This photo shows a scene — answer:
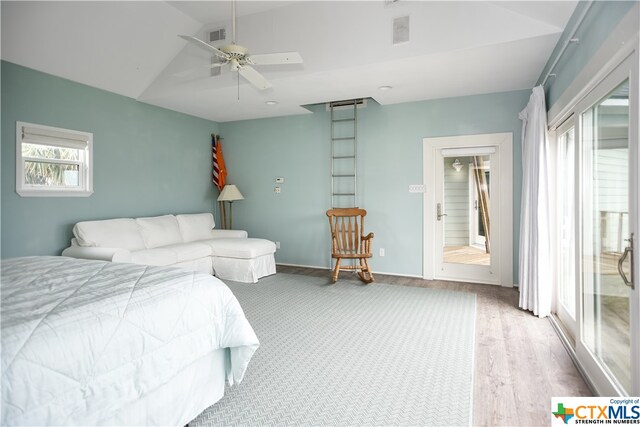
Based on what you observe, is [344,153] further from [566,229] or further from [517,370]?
[517,370]

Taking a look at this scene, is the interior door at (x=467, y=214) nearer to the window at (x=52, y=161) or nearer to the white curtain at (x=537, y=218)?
the white curtain at (x=537, y=218)

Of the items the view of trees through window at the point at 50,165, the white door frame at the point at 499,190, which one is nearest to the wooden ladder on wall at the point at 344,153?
the white door frame at the point at 499,190

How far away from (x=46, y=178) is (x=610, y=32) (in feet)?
17.5

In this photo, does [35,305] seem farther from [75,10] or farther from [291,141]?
[291,141]

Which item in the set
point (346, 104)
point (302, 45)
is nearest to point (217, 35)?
point (302, 45)

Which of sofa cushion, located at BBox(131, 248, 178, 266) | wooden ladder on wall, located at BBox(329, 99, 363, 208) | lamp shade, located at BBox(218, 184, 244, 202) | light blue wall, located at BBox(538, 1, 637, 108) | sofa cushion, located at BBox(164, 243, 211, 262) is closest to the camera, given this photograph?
light blue wall, located at BBox(538, 1, 637, 108)

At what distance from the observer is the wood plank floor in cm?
198

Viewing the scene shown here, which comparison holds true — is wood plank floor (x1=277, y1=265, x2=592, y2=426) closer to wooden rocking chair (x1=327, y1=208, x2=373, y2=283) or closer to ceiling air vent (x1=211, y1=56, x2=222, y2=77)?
wooden rocking chair (x1=327, y1=208, x2=373, y2=283)

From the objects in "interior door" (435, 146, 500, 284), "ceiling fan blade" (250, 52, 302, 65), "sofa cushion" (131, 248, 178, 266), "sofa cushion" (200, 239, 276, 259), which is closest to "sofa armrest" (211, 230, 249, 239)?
"sofa cushion" (200, 239, 276, 259)

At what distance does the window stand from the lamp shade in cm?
202

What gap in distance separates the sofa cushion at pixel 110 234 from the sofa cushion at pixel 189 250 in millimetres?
418

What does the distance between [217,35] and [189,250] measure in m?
2.79

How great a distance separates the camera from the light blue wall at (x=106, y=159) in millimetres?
3852

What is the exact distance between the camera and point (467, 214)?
4.97 metres
